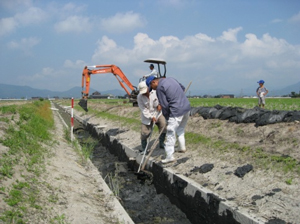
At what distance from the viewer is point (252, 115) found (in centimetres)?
734

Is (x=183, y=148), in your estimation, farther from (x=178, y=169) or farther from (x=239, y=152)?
(x=239, y=152)

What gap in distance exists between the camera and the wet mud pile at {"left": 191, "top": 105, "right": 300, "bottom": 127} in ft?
22.0

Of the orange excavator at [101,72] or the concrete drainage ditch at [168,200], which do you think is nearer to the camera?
the concrete drainage ditch at [168,200]

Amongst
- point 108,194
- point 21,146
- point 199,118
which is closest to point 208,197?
point 108,194

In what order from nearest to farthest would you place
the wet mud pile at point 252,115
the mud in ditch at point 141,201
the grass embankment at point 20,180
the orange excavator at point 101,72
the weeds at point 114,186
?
1. the grass embankment at point 20,180
2. the mud in ditch at point 141,201
3. the weeds at point 114,186
4. the wet mud pile at point 252,115
5. the orange excavator at point 101,72

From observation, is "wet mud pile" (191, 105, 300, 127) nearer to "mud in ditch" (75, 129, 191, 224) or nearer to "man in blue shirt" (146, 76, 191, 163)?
"man in blue shirt" (146, 76, 191, 163)

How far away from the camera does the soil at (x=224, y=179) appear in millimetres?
3754

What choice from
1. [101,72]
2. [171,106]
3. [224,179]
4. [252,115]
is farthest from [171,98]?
[101,72]

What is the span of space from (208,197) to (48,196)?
233 cm

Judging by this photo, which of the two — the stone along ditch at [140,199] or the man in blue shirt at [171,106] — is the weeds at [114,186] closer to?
the stone along ditch at [140,199]

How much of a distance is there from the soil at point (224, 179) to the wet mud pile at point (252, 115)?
0.19m

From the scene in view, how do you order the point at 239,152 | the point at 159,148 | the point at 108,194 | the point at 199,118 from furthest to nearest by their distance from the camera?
the point at 199,118
the point at 159,148
the point at 239,152
the point at 108,194

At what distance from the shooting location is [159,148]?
25.3 feet

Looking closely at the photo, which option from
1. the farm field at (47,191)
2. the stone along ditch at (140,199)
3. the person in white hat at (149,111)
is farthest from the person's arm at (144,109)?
the farm field at (47,191)
